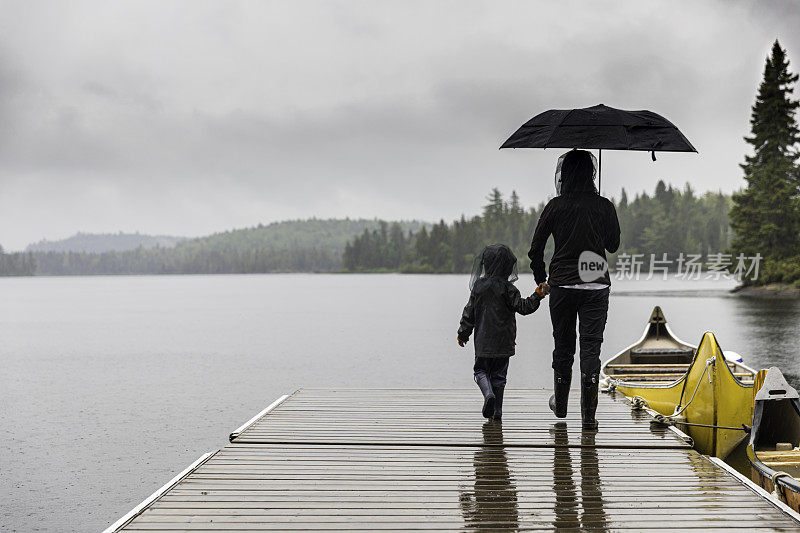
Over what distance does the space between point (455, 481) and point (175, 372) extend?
2328 centimetres

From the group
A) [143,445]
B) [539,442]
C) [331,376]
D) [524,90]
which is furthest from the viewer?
[524,90]

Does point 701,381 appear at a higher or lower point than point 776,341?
higher

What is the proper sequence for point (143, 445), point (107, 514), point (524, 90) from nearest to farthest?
point (107, 514), point (143, 445), point (524, 90)

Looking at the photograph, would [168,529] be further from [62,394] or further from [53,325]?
[53,325]

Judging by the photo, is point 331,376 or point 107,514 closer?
point 107,514

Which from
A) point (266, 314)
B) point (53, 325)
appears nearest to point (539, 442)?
point (53, 325)

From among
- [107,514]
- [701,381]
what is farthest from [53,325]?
[701,381]

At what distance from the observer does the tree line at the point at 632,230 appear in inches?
6294

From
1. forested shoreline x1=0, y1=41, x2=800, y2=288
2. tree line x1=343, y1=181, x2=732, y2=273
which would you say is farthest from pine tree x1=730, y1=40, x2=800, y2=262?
tree line x1=343, y1=181, x2=732, y2=273

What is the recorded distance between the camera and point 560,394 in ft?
26.0

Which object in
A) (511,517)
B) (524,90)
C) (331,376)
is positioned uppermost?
(524,90)

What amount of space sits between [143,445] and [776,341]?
1124 inches

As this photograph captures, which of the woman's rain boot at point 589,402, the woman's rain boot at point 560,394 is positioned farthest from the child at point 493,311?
the woman's rain boot at point 589,402

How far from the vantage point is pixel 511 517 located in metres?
5.05
